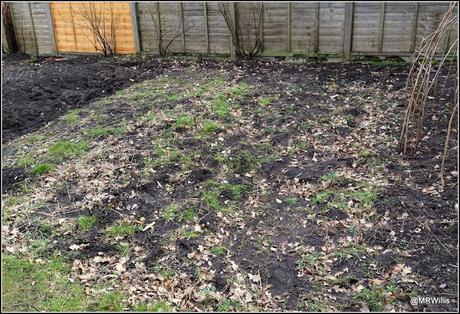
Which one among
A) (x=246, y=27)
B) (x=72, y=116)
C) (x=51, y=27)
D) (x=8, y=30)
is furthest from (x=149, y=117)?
(x=8, y=30)

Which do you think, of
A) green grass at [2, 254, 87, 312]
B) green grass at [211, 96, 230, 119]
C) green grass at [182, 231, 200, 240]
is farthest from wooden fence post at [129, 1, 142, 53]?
green grass at [2, 254, 87, 312]

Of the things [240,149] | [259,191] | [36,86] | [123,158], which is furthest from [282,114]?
[36,86]

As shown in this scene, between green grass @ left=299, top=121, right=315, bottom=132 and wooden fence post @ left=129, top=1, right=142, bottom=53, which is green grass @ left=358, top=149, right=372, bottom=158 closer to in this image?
green grass @ left=299, top=121, right=315, bottom=132

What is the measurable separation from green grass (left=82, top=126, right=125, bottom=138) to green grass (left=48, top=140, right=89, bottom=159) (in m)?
0.22

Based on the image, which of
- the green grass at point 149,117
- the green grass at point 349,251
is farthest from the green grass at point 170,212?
the green grass at point 149,117

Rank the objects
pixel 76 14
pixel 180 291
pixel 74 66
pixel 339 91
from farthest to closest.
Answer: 1. pixel 76 14
2. pixel 74 66
3. pixel 339 91
4. pixel 180 291

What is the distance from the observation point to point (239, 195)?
14.0 ft

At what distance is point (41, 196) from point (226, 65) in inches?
184

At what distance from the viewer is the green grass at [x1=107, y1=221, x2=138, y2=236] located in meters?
3.73

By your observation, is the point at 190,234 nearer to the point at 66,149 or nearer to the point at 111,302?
the point at 111,302

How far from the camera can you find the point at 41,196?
4203mm

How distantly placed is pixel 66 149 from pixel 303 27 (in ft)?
15.4

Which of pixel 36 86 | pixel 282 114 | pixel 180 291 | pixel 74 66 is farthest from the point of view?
pixel 74 66

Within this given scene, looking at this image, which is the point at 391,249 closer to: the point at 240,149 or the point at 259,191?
the point at 259,191
